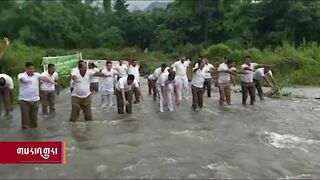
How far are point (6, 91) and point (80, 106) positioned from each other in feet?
9.34

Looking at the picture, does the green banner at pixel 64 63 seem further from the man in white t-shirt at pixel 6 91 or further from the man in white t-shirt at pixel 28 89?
the man in white t-shirt at pixel 28 89

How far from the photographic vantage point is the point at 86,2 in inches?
2495

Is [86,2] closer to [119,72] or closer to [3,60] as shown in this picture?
[3,60]

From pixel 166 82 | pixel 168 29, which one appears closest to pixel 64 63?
pixel 166 82

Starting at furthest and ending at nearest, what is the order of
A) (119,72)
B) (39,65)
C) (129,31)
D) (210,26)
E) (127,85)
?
(129,31), (210,26), (39,65), (119,72), (127,85)

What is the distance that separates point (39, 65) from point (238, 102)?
12478mm

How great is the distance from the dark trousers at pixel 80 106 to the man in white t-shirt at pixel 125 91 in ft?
3.93

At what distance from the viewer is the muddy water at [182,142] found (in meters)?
9.33

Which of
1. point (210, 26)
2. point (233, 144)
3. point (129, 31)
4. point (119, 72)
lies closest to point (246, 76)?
point (119, 72)

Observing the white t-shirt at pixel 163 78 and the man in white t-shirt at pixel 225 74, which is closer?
the white t-shirt at pixel 163 78

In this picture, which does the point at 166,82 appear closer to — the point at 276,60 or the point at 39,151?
the point at 39,151

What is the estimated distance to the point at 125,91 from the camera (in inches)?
563

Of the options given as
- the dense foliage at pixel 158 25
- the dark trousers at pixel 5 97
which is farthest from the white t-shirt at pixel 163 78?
the dense foliage at pixel 158 25

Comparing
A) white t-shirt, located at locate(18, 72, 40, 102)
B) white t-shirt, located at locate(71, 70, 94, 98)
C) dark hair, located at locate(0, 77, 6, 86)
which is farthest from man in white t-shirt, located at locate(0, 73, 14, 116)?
white t-shirt, located at locate(71, 70, 94, 98)
